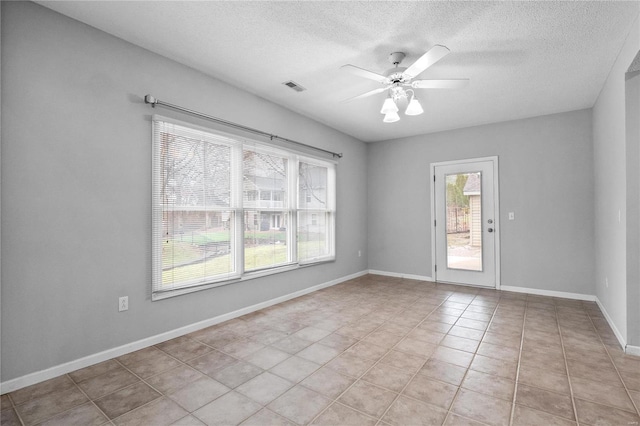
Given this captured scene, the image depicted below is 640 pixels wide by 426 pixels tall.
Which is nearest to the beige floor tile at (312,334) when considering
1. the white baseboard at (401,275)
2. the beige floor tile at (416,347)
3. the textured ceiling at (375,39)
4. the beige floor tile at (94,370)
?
the beige floor tile at (416,347)

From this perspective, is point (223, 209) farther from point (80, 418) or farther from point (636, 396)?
point (636, 396)

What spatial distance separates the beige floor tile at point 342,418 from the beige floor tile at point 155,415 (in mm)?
820

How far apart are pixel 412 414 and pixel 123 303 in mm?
2404

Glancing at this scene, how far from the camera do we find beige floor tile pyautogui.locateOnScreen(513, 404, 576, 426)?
1741 mm

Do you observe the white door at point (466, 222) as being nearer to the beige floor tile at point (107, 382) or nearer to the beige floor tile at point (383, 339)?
the beige floor tile at point (383, 339)

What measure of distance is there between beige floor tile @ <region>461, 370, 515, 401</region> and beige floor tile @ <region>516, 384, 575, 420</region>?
58 mm

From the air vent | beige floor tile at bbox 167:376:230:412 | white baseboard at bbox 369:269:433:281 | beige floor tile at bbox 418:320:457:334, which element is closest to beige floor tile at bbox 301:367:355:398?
beige floor tile at bbox 167:376:230:412

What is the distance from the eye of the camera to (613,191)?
310cm

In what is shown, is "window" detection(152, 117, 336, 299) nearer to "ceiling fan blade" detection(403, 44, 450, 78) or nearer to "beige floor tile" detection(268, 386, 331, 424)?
"beige floor tile" detection(268, 386, 331, 424)

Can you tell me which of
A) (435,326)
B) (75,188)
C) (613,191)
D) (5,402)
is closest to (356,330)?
(435,326)

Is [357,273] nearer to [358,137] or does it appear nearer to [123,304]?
[358,137]

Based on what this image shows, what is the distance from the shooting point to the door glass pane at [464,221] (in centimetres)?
502

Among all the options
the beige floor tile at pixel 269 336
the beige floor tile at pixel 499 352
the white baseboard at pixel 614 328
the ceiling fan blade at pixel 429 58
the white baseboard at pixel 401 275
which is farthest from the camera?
the white baseboard at pixel 401 275

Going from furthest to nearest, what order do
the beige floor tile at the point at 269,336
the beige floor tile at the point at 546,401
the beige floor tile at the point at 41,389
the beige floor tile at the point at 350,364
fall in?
the beige floor tile at the point at 269,336 < the beige floor tile at the point at 350,364 < the beige floor tile at the point at 41,389 < the beige floor tile at the point at 546,401
